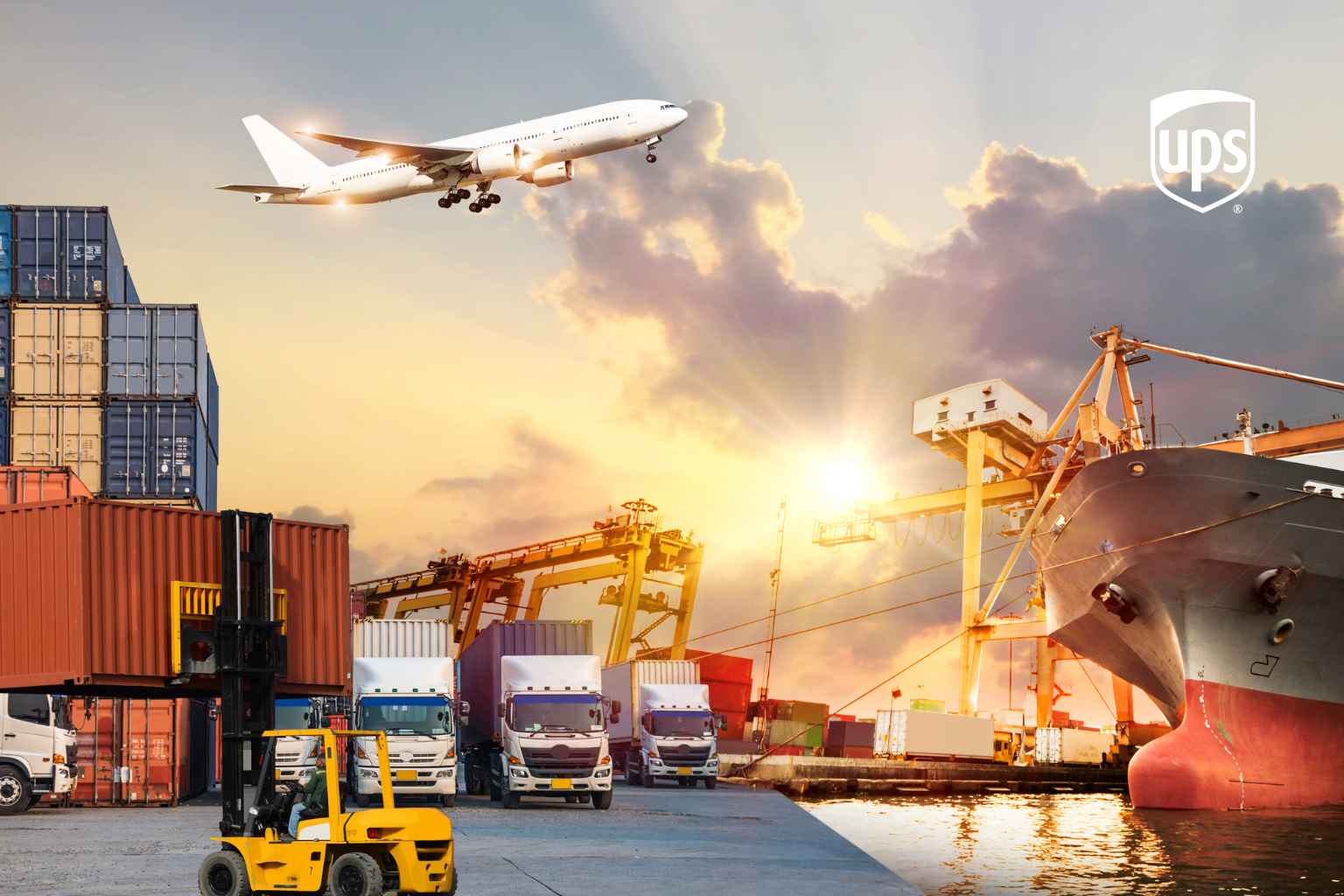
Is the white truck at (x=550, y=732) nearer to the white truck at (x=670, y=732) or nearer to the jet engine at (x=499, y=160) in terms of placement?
the white truck at (x=670, y=732)

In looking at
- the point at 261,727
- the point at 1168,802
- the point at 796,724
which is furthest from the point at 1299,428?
the point at 261,727

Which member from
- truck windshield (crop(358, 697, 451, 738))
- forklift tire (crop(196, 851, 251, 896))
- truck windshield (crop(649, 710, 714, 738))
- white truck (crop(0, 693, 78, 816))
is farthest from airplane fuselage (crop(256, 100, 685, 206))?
forklift tire (crop(196, 851, 251, 896))

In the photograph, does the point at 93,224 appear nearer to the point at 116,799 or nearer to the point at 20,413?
the point at 20,413

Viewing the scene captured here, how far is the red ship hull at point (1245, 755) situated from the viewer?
2562 centimetres

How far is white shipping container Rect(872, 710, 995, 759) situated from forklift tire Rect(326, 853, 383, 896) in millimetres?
37301

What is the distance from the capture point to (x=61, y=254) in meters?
37.3

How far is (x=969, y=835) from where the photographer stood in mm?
24250

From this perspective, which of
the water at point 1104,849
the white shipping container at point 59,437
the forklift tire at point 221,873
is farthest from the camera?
the white shipping container at point 59,437

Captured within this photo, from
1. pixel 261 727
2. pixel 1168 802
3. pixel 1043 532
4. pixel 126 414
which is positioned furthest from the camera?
pixel 126 414

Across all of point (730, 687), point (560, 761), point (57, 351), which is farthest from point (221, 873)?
point (730, 687)

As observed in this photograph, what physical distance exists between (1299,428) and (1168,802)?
1819cm

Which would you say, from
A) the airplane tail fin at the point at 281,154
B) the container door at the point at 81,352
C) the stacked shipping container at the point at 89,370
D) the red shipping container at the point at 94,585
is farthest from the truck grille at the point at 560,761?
the airplane tail fin at the point at 281,154

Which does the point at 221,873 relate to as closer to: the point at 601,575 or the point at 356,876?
the point at 356,876

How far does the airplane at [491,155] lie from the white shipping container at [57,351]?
8.71 meters
